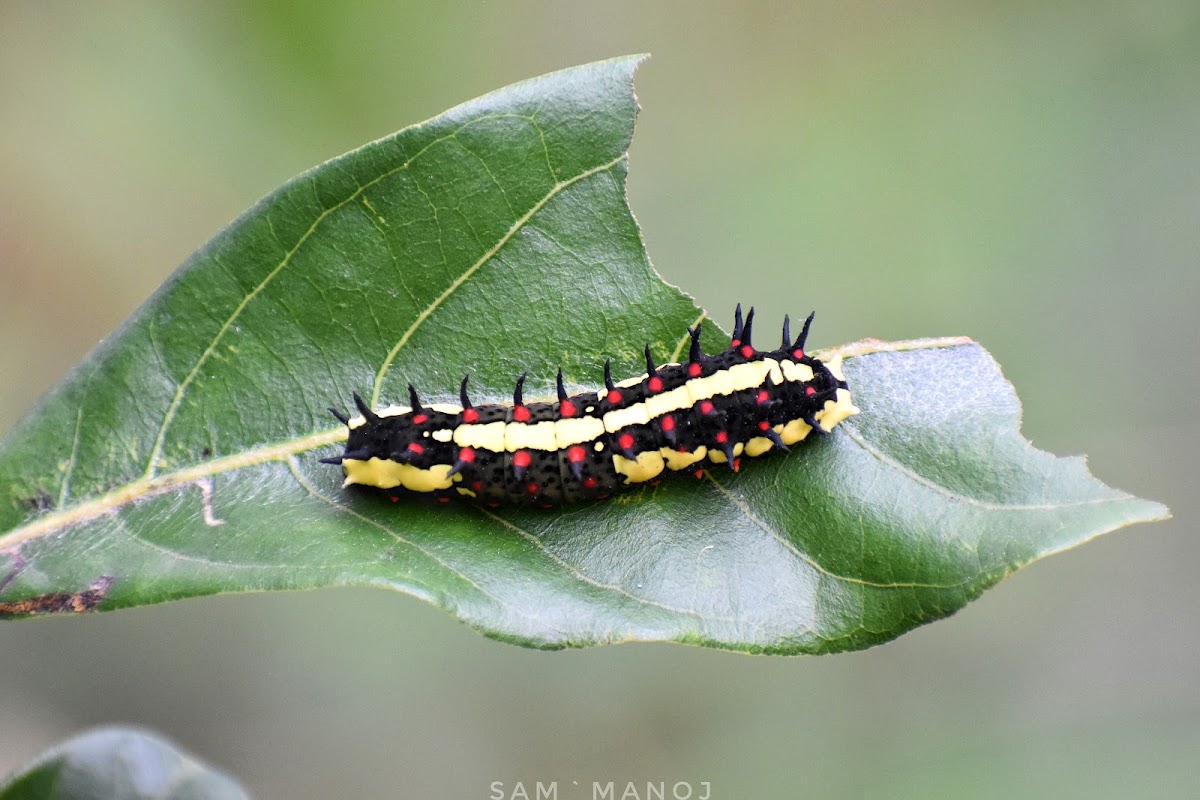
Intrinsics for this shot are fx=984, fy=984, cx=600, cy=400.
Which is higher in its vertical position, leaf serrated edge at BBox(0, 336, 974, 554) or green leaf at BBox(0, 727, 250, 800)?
leaf serrated edge at BBox(0, 336, 974, 554)

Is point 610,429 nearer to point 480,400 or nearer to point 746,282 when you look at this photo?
point 480,400

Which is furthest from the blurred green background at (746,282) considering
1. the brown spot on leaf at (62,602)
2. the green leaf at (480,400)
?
the brown spot on leaf at (62,602)

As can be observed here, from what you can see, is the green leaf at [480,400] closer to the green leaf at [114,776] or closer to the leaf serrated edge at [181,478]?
the leaf serrated edge at [181,478]

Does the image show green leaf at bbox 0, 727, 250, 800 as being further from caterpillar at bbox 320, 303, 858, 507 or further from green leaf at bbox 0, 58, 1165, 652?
caterpillar at bbox 320, 303, 858, 507

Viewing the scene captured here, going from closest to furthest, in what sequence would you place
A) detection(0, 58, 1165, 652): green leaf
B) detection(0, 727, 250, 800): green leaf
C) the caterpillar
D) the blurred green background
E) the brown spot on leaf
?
detection(0, 727, 250, 800): green leaf
the brown spot on leaf
detection(0, 58, 1165, 652): green leaf
the caterpillar
the blurred green background

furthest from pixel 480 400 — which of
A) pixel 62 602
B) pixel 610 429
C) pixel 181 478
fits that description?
pixel 62 602

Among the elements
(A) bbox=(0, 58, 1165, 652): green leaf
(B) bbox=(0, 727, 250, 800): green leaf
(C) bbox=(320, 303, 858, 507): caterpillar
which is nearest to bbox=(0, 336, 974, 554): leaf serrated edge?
(A) bbox=(0, 58, 1165, 652): green leaf
